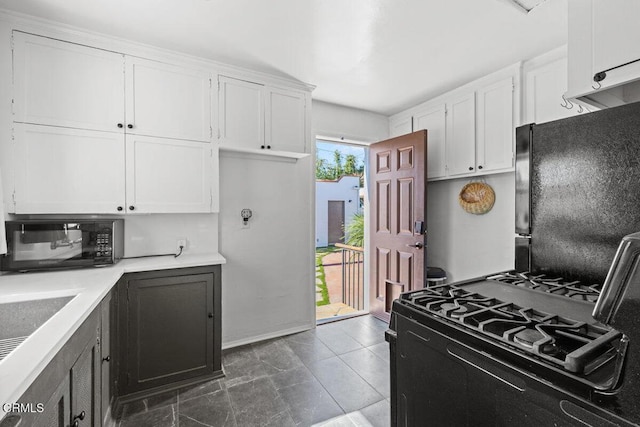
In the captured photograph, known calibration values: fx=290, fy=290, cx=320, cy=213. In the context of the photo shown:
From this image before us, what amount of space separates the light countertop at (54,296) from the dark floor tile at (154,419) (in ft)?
2.76

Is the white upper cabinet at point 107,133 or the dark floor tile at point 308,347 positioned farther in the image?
the dark floor tile at point 308,347

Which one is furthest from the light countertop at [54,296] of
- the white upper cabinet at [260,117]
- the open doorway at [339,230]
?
the open doorway at [339,230]

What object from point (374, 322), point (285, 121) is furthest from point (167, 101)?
point (374, 322)

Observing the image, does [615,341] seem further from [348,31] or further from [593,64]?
[348,31]

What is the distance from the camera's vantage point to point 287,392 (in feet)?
6.67

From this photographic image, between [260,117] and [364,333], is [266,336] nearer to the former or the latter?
[364,333]

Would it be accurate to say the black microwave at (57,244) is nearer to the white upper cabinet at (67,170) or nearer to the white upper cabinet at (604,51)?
the white upper cabinet at (67,170)

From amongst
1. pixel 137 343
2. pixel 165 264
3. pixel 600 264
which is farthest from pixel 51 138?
pixel 600 264

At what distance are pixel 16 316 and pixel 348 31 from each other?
2.43 meters

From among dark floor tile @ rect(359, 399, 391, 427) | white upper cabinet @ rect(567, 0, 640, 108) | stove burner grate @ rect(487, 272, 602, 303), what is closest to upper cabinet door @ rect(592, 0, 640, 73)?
white upper cabinet @ rect(567, 0, 640, 108)

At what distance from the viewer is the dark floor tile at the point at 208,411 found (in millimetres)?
1750

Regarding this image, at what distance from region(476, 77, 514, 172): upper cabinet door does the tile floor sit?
6.36 ft

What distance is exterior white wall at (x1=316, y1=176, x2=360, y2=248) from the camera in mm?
4969

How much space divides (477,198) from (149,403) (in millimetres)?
3139
